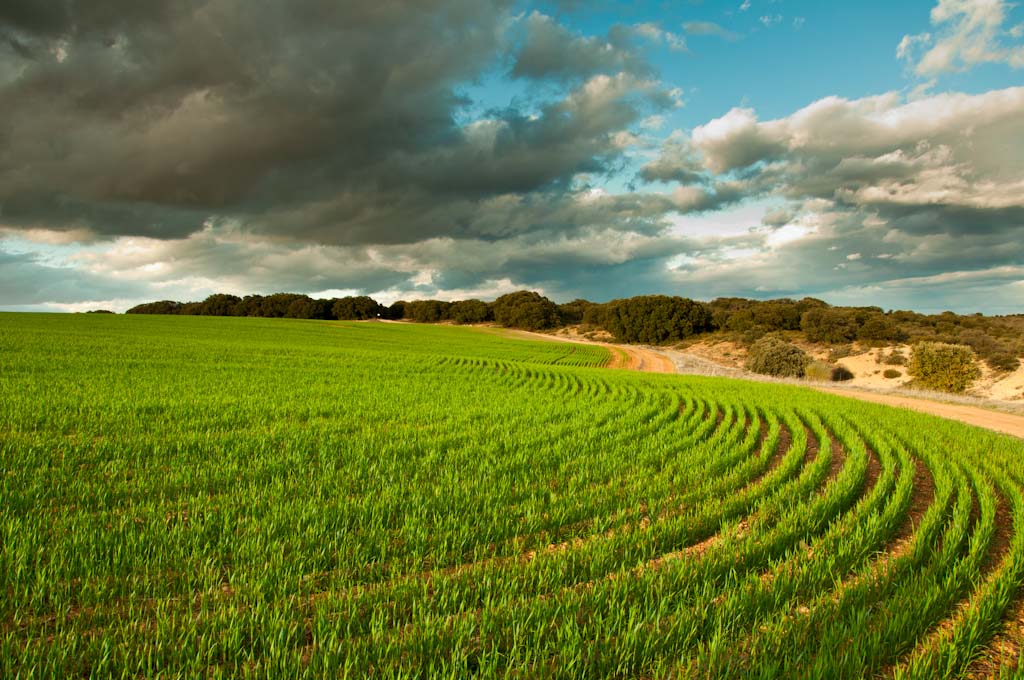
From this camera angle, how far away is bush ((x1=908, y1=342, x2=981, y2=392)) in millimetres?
42188

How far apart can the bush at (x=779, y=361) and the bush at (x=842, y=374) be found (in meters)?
7.26

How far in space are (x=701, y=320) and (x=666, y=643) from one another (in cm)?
10079

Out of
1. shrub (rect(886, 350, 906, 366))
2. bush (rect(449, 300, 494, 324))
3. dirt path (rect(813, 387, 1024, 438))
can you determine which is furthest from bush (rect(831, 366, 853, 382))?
bush (rect(449, 300, 494, 324))

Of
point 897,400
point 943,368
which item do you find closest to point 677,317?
point 943,368

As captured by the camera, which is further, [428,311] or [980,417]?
[428,311]

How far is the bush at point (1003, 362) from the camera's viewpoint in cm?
4969

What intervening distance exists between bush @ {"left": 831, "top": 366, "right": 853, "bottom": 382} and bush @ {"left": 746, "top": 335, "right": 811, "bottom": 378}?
726 cm

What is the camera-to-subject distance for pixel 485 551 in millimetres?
5512

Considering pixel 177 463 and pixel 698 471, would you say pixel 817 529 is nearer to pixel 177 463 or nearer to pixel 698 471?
pixel 698 471

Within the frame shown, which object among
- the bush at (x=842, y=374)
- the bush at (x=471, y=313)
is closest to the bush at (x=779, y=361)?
the bush at (x=842, y=374)

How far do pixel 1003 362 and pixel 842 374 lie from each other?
13876 mm

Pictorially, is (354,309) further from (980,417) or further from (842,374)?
(980,417)

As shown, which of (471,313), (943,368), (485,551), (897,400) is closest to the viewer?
(485,551)

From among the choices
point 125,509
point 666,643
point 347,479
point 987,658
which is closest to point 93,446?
point 125,509
